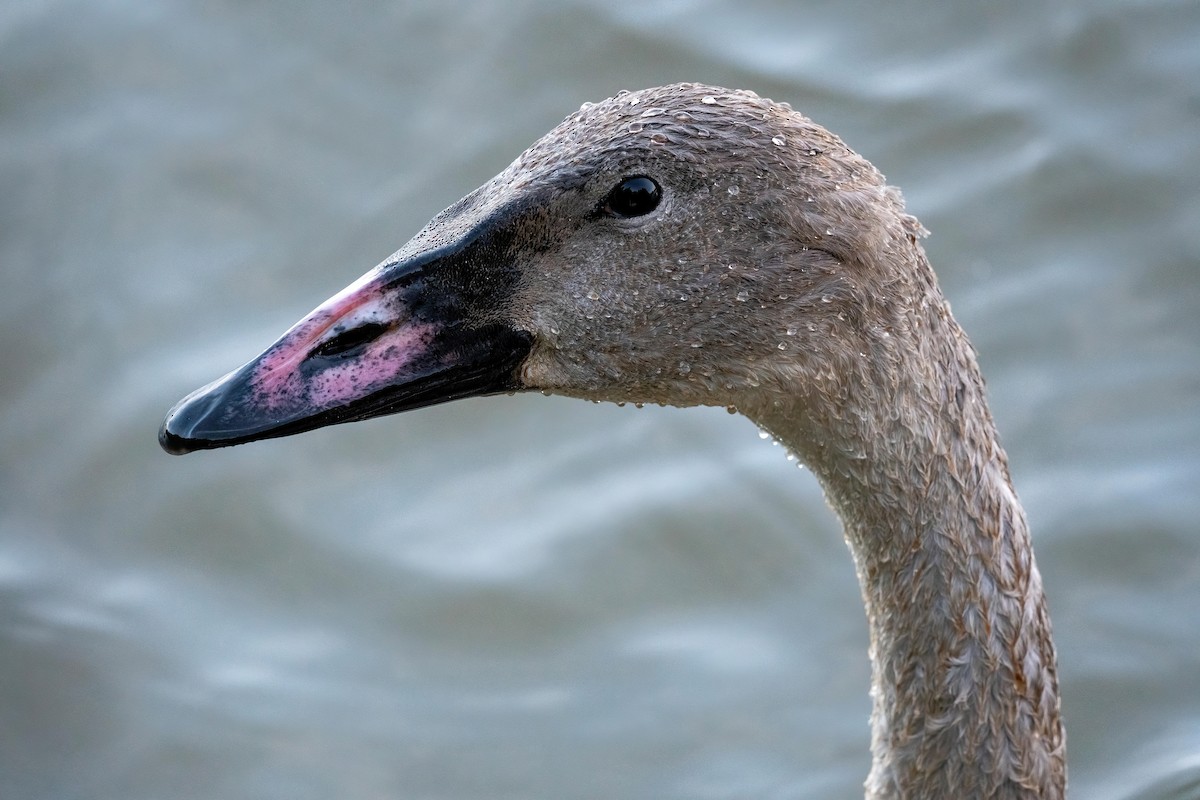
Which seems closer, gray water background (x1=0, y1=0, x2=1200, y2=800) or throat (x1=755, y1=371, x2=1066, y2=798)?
throat (x1=755, y1=371, x2=1066, y2=798)

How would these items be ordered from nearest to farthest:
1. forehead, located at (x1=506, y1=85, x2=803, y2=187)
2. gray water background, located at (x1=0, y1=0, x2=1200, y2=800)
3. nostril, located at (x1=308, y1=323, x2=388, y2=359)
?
forehead, located at (x1=506, y1=85, x2=803, y2=187)
nostril, located at (x1=308, y1=323, x2=388, y2=359)
gray water background, located at (x1=0, y1=0, x2=1200, y2=800)

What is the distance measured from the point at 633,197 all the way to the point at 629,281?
229 millimetres

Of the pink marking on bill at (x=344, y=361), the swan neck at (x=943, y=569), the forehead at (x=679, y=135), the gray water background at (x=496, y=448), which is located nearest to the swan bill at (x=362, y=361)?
the pink marking on bill at (x=344, y=361)

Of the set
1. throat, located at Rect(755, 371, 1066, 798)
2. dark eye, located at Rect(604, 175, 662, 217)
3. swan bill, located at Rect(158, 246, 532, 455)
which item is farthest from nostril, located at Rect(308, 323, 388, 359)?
throat, located at Rect(755, 371, 1066, 798)

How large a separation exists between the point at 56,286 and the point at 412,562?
247 cm

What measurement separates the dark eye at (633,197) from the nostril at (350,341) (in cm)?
68

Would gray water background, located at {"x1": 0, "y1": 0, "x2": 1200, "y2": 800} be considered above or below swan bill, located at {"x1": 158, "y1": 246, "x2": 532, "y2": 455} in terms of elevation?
above

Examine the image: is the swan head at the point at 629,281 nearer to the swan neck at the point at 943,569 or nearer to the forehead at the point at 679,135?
the forehead at the point at 679,135

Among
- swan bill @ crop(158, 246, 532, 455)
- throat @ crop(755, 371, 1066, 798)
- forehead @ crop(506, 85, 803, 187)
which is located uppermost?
Answer: forehead @ crop(506, 85, 803, 187)

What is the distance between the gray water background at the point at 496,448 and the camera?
6.33 meters

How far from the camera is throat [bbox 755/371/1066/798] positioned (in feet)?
13.3

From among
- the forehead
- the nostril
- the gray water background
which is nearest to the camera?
the forehead

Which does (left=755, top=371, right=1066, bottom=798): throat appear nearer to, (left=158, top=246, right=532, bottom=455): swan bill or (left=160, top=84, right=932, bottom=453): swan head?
(left=160, top=84, right=932, bottom=453): swan head

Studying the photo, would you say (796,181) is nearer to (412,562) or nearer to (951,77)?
(412,562)
